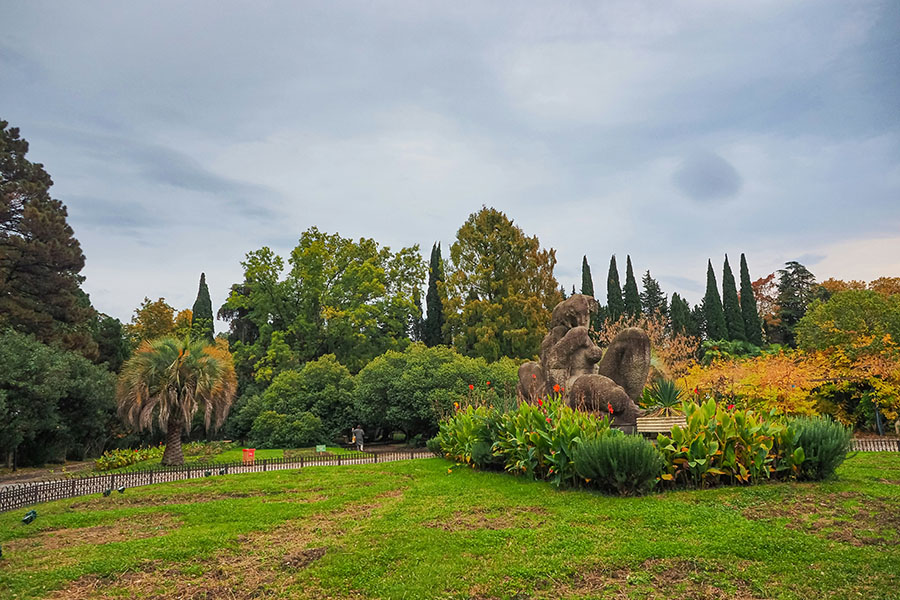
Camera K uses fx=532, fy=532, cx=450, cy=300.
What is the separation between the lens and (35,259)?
22.7 meters

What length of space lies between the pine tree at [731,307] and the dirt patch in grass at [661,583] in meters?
Answer: 41.5

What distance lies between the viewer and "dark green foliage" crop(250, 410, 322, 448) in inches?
967

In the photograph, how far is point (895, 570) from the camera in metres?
4.32

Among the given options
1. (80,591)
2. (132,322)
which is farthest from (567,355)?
(132,322)

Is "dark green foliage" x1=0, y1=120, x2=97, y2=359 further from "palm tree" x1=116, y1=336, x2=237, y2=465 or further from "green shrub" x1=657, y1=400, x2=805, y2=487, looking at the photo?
"green shrub" x1=657, y1=400, x2=805, y2=487

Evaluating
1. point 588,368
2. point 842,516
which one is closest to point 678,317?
point 588,368

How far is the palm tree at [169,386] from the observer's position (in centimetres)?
1588

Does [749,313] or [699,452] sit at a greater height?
[749,313]

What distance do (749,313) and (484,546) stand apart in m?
43.3

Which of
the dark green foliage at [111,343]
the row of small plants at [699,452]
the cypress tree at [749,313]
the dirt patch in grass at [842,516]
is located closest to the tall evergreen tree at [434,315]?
the dark green foliage at [111,343]

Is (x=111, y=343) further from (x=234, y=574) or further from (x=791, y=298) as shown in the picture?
(x=791, y=298)

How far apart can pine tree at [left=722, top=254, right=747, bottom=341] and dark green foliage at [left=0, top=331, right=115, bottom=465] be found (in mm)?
40974

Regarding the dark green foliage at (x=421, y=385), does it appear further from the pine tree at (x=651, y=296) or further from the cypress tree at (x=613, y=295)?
the pine tree at (x=651, y=296)

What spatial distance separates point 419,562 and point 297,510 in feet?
12.1
